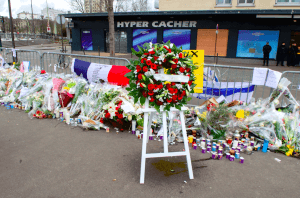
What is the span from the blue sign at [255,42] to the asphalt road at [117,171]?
17.8 metres

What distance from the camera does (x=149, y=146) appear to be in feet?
13.9

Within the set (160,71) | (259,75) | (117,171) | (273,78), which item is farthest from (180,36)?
(117,171)

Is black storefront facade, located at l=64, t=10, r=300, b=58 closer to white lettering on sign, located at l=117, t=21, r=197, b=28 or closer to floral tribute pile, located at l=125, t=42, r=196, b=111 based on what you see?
white lettering on sign, located at l=117, t=21, r=197, b=28

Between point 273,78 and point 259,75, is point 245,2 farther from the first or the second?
point 273,78

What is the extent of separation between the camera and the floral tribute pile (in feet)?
9.66

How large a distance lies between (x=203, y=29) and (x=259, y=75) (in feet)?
55.5

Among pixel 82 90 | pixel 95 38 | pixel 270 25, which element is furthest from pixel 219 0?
pixel 82 90

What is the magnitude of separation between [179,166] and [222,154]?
2.82ft

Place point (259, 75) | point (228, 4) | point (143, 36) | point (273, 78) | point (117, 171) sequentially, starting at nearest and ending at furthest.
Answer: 1. point (117, 171)
2. point (273, 78)
3. point (259, 75)
4. point (228, 4)
5. point (143, 36)

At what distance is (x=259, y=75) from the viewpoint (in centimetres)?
493

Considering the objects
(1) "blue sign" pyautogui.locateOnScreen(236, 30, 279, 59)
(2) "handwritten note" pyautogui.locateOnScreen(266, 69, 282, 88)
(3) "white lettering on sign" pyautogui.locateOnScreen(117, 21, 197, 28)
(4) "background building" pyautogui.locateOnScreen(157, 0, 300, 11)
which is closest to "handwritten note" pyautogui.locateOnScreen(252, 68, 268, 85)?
(2) "handwritten note" pyautogui.locateOnScreen(266, 69, 282, 88)

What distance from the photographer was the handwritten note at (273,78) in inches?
183

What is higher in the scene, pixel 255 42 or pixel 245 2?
pixel 245 2

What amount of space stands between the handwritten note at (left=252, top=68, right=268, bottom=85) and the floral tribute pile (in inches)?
98.4
